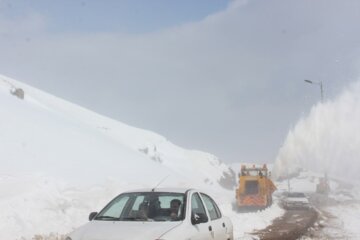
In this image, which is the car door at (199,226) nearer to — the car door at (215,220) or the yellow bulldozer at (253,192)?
the car door at (215,220)

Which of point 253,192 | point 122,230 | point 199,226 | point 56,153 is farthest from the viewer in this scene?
point 253,192

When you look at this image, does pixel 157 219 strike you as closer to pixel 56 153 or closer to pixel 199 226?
pixel 199 226

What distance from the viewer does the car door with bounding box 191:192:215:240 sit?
7211 mm

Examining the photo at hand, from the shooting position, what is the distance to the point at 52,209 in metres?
19.0

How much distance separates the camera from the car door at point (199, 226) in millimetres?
7211

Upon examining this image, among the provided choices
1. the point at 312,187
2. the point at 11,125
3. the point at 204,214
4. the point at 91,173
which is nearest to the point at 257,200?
the point at 91,173

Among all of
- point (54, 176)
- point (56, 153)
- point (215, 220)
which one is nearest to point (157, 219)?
point (215, 220)

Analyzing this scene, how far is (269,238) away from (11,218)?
806cm

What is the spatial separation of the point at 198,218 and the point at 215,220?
3.19 ft

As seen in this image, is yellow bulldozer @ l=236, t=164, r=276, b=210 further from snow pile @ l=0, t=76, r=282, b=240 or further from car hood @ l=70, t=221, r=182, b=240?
car hood @ l=70, t=221, r=182, b=240

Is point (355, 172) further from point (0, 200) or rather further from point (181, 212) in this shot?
point (181, 212)

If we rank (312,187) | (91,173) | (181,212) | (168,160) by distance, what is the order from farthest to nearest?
(312,187) < (168,160) < (91,173) < (181,212)

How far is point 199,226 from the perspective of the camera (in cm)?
741

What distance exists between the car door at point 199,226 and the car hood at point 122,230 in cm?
38
